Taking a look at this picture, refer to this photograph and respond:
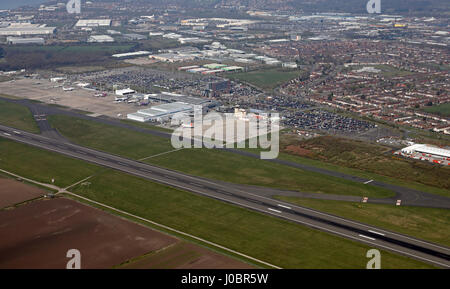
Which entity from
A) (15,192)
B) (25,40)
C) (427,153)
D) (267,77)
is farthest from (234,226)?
(25,40)

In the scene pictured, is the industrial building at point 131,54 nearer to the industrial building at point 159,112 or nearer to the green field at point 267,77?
the green field at point 267,77

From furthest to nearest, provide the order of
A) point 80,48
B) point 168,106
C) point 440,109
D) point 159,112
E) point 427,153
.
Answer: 1. point 80,48
2. point 440,109
3. point 168,106
4. point 159,112
5. point 427,153

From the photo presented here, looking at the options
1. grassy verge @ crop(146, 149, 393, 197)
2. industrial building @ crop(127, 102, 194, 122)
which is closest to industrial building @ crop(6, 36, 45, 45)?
industrial building @ crop(127, 102, 194, 122)

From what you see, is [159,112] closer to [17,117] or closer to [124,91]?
[124,91]

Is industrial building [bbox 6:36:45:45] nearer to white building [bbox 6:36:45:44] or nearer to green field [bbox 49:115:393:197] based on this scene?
white building [bbox 6:36:45:44]

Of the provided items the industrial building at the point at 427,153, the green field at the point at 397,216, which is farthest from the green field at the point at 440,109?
the green field at the point at 397,216
